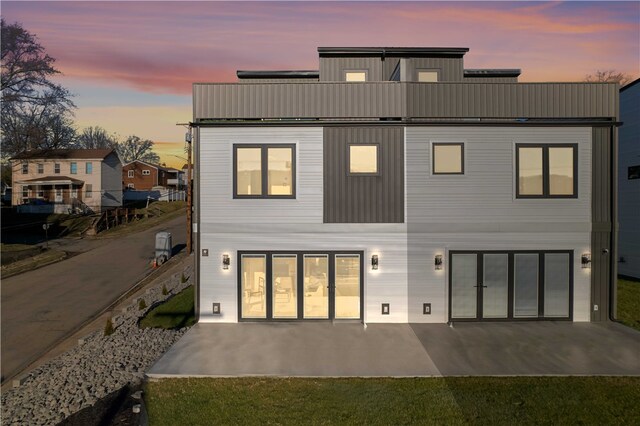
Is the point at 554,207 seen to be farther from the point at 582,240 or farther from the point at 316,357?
the point at 316,357

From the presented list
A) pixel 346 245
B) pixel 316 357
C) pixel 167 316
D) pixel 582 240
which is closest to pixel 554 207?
pixel 582 240

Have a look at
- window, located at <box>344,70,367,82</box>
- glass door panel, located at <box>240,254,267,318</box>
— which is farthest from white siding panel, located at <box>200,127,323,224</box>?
window, located at <box>344,70,367,82</box>

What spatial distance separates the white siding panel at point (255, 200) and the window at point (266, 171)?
161 mm

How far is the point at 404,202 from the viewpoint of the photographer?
11789mm

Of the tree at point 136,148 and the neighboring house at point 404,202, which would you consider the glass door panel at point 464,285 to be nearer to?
the neighboring house at point 404,202

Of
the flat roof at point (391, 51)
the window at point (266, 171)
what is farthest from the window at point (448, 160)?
the flat roof at point (391, 51)

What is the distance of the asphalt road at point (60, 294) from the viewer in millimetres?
12672

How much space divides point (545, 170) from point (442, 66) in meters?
6.49

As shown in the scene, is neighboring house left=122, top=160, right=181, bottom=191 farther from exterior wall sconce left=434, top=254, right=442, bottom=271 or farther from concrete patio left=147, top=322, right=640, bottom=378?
exterior wall sconce left=434, top=254, right=442, bottom=271

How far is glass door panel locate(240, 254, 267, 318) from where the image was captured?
467 inches

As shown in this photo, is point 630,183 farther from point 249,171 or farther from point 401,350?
point 249,171

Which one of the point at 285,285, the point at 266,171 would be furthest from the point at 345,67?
the point at 285,285

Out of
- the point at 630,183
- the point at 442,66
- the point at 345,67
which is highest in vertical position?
A: the point at 442,66

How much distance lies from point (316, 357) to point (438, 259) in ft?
16.0
